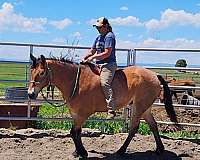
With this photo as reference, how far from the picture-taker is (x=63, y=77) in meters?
6.59

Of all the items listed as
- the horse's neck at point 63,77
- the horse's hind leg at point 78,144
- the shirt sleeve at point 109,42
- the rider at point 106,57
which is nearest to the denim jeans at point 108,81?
the rider at point 106,57

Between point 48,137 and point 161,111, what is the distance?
6.61 m

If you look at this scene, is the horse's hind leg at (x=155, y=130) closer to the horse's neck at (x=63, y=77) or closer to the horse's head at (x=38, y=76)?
the horse's neck at (x=63, y=77)

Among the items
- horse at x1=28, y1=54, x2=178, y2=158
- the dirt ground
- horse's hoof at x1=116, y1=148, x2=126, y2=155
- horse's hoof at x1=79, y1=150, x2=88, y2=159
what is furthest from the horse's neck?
horse's hoof at x1=116, y1=148, x2=126, y2=155

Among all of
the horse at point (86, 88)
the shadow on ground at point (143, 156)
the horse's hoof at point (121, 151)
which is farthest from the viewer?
the horse's hoof at point (121, 151)

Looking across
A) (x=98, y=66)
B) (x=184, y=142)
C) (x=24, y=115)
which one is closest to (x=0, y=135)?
(x=24, y=115)

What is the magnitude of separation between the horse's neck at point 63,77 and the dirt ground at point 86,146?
3.52 feet

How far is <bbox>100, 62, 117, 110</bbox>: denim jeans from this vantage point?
Result: 665 centimetres

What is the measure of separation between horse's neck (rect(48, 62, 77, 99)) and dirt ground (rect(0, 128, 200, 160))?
42.2 inches

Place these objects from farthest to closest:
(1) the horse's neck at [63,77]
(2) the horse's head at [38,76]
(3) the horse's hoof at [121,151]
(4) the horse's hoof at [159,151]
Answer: (4) the horse's hoof at [159,151] → (3) the horse's hoof at [121,151] → (1) the horse's neck at [63,77] → (2) the horse's head at [38,76]

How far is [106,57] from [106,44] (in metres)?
0.20

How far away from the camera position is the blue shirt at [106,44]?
658 centimetres

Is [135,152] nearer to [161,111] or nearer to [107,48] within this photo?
[107,48]

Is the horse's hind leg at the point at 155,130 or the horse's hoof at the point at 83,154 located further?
the horse's hind leg at the point at 155,130
